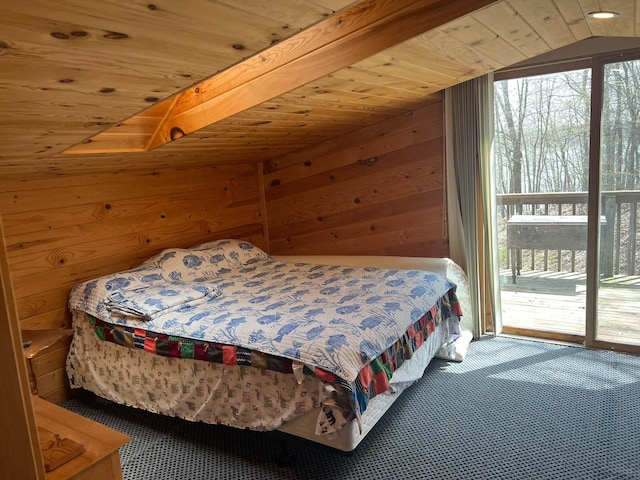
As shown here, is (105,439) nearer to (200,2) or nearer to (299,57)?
(200,2)

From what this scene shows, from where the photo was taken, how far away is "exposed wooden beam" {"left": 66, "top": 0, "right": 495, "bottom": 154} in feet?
6.31

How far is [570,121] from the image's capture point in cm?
318

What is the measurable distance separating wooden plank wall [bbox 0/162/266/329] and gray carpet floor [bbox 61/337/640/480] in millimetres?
822

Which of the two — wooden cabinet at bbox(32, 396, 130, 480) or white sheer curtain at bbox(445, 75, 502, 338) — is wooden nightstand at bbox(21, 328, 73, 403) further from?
white sheer curtain at bbox(445, 75, 502, 338)

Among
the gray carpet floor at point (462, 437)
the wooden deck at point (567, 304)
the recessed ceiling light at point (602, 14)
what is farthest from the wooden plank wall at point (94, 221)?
the recessed ceiling light at point (602, 14)

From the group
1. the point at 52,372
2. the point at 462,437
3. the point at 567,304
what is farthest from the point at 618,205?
the point at 52,372

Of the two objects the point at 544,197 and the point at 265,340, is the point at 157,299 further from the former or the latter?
the point at 544,197

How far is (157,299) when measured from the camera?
2752mm

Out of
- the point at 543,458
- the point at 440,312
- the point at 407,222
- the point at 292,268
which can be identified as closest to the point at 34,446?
the point at 543,458

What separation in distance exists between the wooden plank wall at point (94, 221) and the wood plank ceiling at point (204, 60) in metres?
0.21

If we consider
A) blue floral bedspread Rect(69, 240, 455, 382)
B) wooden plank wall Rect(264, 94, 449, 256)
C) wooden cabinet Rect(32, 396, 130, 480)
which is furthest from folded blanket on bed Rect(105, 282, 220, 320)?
wooden plank wall Rect(264, 94, 449, 256)

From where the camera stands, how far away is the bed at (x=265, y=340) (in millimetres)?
2064

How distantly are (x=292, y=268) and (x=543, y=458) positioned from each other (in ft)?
6.89

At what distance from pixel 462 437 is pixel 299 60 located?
2012 mm
